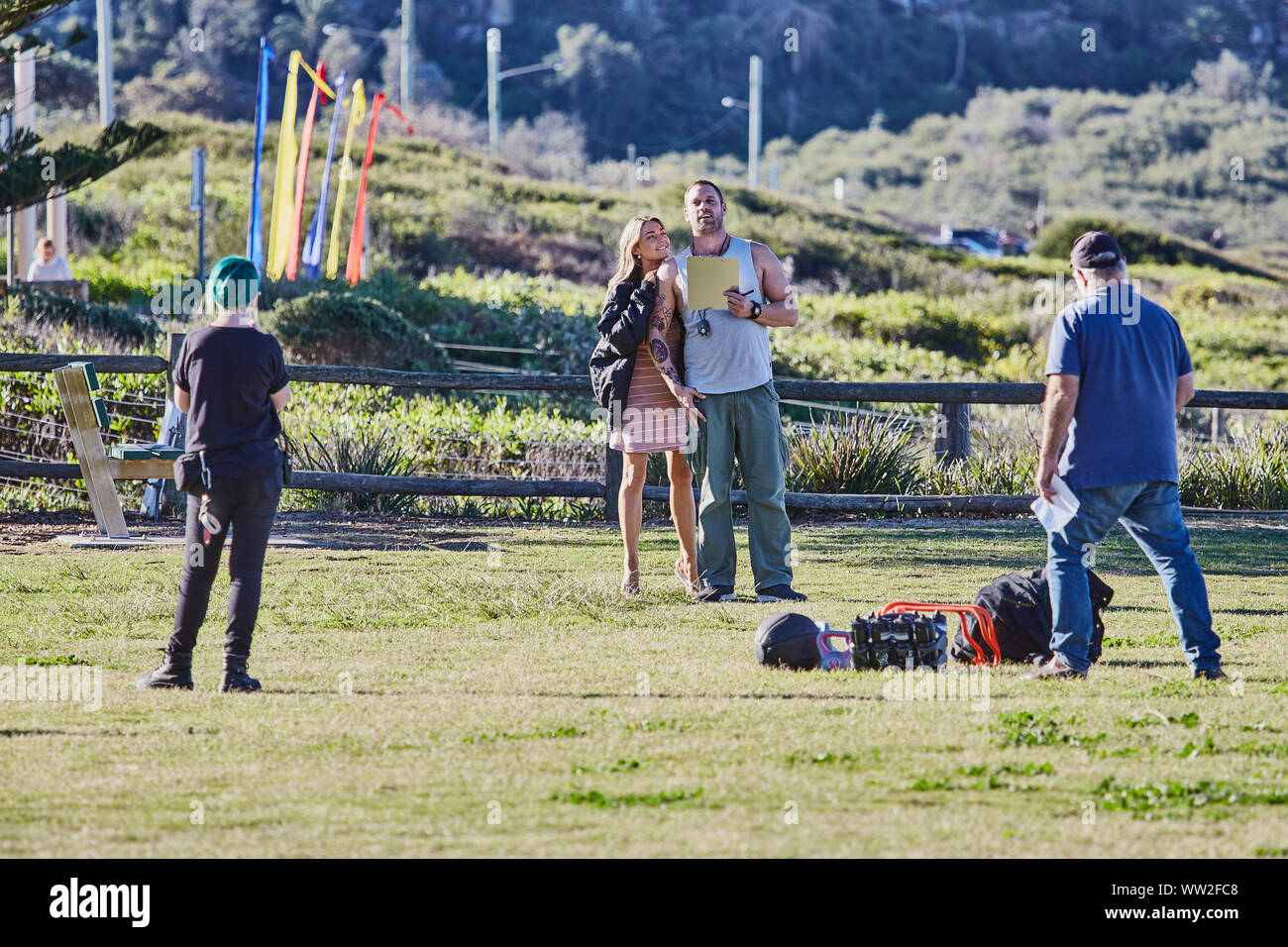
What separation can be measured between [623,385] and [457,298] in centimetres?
1712

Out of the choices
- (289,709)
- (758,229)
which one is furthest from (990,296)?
(289,709)

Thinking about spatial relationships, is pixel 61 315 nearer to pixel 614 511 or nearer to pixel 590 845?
pixel 614 511

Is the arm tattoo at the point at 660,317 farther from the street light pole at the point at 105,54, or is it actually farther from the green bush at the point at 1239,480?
the street light pole at the point at 105,54

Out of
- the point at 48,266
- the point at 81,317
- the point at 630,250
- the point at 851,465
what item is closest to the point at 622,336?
the point at 630,250

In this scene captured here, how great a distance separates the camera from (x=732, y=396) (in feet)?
25.3

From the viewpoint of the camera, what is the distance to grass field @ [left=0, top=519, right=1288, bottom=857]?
12.4 ft

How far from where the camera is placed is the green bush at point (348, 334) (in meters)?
19.3

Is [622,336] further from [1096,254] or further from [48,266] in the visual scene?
[48,266]

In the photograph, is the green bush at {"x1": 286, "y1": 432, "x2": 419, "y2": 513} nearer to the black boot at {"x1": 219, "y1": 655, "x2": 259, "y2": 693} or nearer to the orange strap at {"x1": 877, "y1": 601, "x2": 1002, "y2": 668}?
the black boot at {"x1": 219, "y1": 655, "x2": 259, "y2": 693}

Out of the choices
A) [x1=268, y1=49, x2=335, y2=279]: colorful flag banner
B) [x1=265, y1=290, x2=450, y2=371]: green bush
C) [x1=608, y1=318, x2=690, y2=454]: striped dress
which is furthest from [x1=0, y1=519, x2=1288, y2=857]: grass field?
[x1=268, y1=49, x2=335, y2=279]: colorful flag banner

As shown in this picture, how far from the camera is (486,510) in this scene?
12.2 metres

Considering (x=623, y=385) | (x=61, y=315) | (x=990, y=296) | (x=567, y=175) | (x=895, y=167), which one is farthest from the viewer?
(x=895, y=167)

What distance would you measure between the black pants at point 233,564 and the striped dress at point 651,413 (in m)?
2.42

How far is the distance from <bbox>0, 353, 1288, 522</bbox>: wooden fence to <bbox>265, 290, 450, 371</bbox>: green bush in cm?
813
